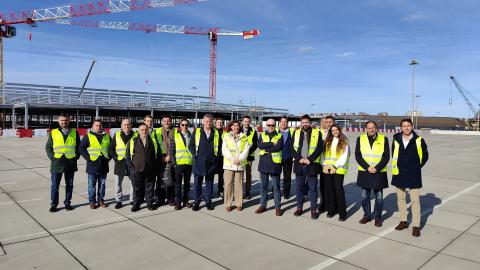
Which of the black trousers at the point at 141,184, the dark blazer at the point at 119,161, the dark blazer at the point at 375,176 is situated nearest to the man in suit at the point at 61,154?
the dark blazer at the point at 119,161

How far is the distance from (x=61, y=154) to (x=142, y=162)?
4.91ft

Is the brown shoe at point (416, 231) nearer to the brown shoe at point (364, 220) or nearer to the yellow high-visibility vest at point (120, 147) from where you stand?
the brown shoe at point (364, 220)

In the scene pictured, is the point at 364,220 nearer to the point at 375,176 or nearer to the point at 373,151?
the point at 375,176

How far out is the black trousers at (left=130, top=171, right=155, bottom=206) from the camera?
6691 mm

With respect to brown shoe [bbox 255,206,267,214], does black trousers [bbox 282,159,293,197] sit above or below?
above

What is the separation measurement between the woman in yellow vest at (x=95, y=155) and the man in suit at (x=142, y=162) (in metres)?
0.54

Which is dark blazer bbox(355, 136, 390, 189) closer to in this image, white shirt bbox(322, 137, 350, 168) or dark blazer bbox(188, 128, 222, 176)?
white shirt bbox(322, 137, 350, 168)

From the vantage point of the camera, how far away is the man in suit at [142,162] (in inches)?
258

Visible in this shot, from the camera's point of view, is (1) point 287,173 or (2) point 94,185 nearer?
(2) point 94,185

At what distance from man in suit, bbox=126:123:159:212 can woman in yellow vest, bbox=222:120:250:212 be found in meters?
1.39

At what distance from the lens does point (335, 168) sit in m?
6.24

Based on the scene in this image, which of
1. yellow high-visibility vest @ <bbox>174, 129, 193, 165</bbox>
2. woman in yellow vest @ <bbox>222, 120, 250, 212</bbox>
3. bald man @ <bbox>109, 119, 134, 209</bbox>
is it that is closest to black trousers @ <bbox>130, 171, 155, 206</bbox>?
bald man @ <bbox>109, 119, 134, 209</bbox>

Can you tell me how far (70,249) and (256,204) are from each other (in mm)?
3813

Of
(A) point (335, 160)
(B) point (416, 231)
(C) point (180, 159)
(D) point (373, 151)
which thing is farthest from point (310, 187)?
(C) point (180, 159)
